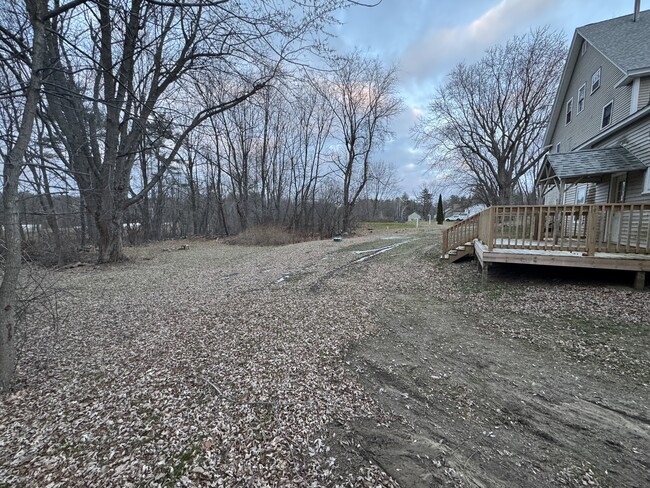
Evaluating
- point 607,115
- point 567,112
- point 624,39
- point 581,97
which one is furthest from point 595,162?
point 567,112

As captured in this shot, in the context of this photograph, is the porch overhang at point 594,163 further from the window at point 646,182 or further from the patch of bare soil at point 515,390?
the patch of bare soil at point 515,390

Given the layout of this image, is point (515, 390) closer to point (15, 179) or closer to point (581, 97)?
point (15, 179)

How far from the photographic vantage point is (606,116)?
31.8ft

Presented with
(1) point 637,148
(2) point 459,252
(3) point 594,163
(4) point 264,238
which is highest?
(1) point 637,148

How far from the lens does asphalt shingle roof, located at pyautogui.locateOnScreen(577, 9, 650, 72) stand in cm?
849

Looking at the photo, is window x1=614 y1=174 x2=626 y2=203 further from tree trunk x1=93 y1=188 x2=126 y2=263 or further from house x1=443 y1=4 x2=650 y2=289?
tree trunk x1=93 y1=188 x2=126 y2=263

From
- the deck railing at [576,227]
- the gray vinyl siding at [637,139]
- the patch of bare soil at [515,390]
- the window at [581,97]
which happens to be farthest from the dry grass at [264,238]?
the window at [581,97]

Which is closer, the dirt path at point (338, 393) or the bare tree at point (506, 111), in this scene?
the dirt path at point (338, 393)

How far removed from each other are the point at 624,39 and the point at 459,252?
33.3 feet

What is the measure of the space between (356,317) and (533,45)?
2309 cm

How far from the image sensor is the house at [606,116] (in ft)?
24.5

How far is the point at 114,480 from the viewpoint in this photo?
186 cm

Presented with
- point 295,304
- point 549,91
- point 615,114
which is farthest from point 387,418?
point 549,91

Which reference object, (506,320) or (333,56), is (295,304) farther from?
(333,56)
